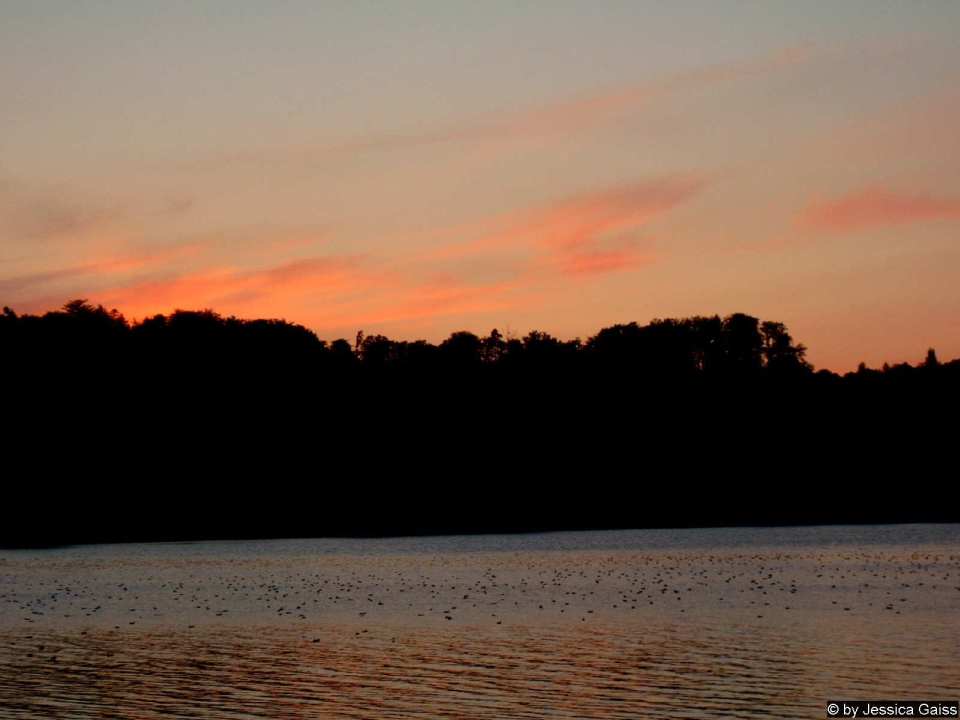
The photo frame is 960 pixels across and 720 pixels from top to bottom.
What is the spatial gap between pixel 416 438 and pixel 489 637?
134 meters

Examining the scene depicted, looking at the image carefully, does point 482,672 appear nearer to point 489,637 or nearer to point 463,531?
point 489,637

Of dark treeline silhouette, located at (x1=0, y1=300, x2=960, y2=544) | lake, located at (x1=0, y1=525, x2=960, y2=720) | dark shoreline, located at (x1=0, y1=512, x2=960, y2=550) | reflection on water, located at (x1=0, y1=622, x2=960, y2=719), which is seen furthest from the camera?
dark treeline silhouette, located at (x1=0, y1=300, x2=960, y2=544)

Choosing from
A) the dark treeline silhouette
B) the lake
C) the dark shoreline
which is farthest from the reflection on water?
the dark treeline silhouette

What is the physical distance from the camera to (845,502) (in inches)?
6137

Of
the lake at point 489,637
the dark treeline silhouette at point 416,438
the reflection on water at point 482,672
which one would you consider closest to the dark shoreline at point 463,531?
the dark treeline silhouette at point 416,438

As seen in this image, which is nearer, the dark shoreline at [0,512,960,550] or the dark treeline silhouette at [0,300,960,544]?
the dark shoreline at [0,512,960,550]

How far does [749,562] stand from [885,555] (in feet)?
29.4

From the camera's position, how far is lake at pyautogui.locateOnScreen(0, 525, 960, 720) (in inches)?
1220

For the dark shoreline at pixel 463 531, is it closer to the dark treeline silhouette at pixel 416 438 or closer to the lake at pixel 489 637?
the dark treeline silhouette at pixel 416 438

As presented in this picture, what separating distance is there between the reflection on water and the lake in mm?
97

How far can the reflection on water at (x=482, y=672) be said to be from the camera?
30141 millimetres

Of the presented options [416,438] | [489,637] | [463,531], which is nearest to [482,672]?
[489,637]

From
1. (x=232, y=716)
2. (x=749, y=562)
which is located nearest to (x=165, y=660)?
(x=232, y=716)

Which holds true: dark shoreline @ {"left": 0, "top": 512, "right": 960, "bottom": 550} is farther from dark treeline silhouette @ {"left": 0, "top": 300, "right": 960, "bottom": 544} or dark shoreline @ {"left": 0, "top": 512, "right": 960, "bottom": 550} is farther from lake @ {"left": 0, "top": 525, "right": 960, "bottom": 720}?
lake @ {"left": 0, "top": 525, "right": 960, "bottom": 720}
